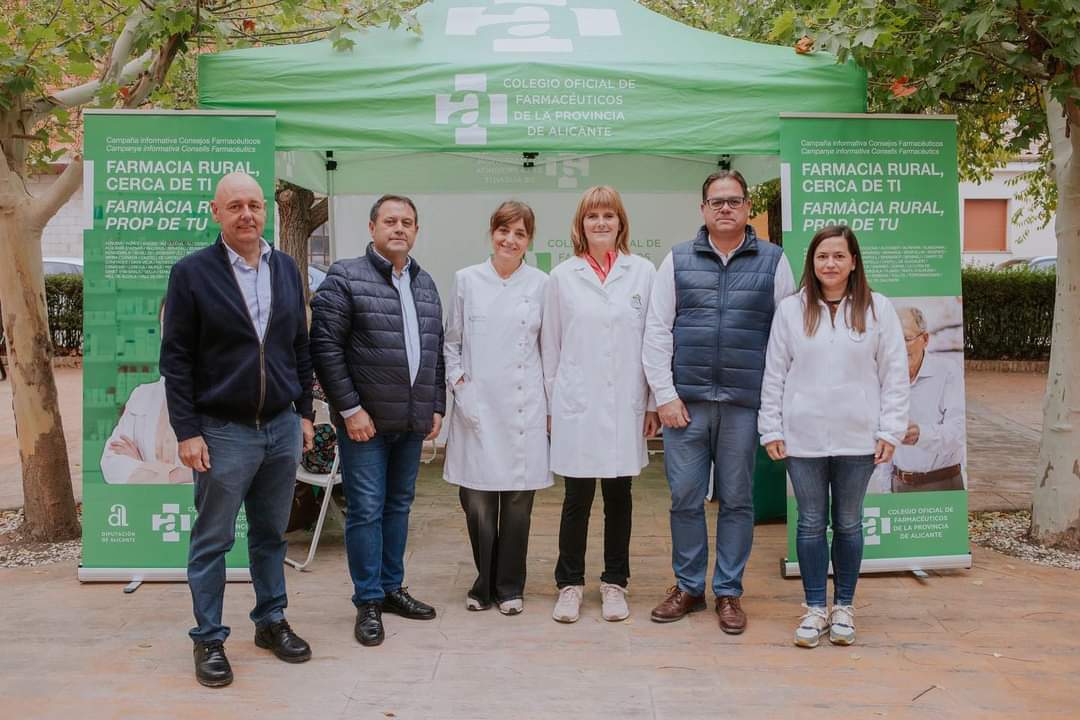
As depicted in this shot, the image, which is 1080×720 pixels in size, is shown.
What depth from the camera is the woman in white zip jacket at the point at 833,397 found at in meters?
3.75

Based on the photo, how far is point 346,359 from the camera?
3.91 m

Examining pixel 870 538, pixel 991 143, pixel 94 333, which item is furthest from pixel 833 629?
pixel 991 143

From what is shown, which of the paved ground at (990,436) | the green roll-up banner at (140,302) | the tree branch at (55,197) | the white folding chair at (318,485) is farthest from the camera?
the paved ground at (990,436)

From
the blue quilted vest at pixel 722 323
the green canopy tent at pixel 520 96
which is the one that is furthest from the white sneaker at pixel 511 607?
the green canopy tent at pixel 520 96

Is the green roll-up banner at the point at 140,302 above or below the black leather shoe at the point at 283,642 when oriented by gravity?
above

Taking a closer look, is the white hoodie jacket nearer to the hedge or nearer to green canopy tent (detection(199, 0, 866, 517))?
green canopy tent (detection(199, 0, 866, 517))

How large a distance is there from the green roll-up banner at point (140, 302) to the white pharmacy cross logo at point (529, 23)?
47.5 inches

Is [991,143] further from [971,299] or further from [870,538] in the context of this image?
[971,299]

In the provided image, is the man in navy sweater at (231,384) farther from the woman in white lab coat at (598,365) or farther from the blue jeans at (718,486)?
the blue jeans at (718,486)

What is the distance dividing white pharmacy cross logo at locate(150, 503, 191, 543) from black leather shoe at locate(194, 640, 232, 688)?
1.15 m

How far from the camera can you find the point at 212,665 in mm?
3486

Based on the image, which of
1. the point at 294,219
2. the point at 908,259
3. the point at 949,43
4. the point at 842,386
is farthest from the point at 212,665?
the point at 294,219

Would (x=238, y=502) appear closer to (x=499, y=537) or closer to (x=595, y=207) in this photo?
(x=499, y=537)

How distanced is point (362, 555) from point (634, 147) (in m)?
2.23
